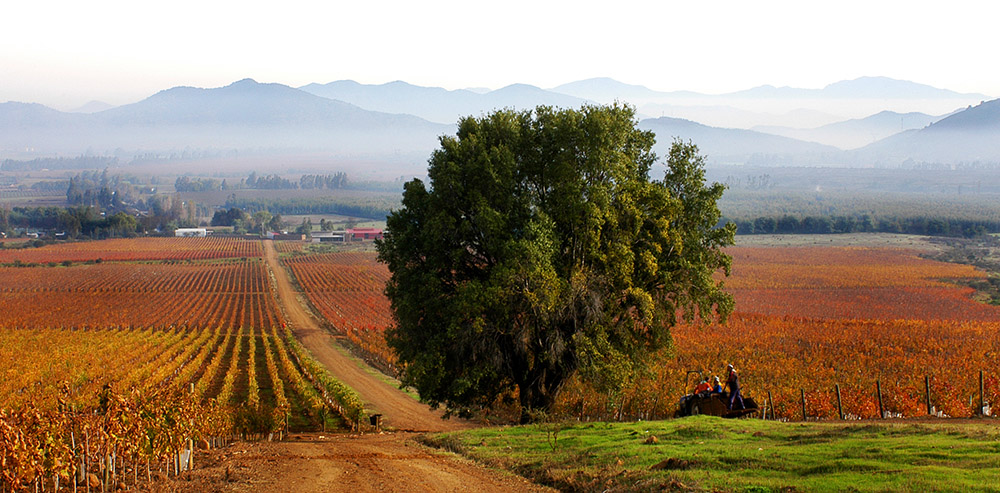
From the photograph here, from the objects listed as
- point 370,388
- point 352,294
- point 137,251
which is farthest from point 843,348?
point 137,251

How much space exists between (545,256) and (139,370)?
86.1 feet

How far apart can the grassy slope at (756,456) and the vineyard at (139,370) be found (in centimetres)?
754

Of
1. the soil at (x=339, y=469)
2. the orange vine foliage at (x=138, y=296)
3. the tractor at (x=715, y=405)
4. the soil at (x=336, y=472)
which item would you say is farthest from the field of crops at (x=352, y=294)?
the soil at (x=336, y=472)

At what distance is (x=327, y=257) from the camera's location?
449ft

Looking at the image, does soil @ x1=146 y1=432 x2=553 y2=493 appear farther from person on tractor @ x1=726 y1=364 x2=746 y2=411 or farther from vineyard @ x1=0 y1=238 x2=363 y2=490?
person on tractor @ x1=726 y1=364 x2=746 y2=411

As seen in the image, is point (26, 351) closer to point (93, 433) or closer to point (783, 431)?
point (93, 433)

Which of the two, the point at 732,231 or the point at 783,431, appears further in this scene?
the point at 732,231

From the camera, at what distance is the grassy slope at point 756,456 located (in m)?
12.0

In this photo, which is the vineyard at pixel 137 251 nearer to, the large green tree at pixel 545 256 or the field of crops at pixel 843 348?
the field of crops at pixel 843 348

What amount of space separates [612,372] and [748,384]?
36.6 feet

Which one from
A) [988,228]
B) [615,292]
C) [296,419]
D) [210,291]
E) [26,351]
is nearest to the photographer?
[615,292]

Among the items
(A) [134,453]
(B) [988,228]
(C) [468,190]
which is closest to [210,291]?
(C) [468,190]

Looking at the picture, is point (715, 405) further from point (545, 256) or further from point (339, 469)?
point (339, 469)

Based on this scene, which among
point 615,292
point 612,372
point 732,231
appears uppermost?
point 732,231
